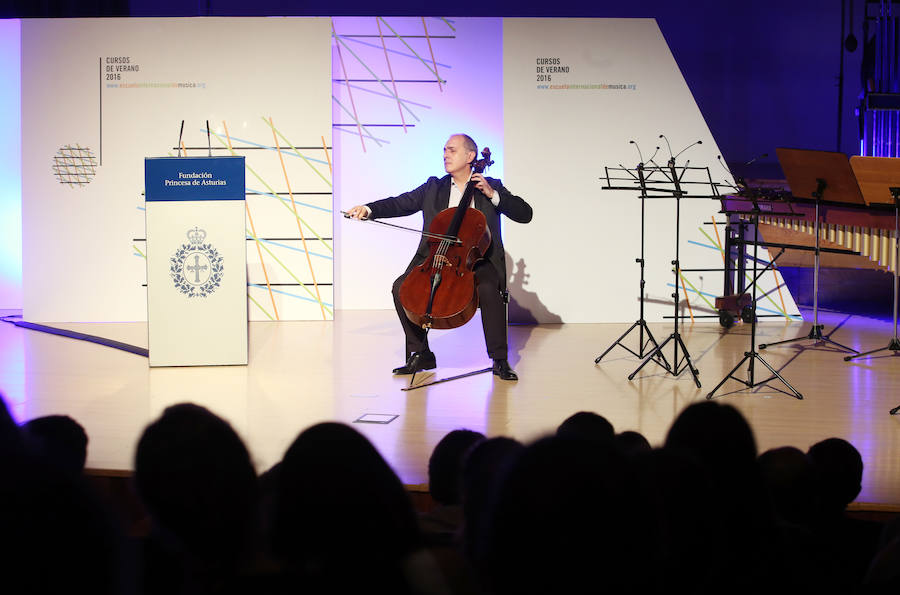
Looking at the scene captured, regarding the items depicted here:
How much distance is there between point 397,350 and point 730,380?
7.25 feet

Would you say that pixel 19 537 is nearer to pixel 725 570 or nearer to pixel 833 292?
pixel 725 570

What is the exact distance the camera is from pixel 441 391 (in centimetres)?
458

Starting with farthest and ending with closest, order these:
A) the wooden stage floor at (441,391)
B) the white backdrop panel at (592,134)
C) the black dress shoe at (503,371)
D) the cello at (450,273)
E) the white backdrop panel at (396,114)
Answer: the white backdrop panel at (396,114), the white backdrop panel at (592,134), the black dress shoe at (503,371), the cello at (450,273), the wooden stage floor at (441,391)

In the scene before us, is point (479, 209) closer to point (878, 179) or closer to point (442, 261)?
point (442, 261)

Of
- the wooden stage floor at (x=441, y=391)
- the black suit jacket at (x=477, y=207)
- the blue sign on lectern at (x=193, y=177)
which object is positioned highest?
the blue sign on lectern at (x=193, y=177)

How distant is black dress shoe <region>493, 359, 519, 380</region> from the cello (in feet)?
1.35

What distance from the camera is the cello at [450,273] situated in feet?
15.3

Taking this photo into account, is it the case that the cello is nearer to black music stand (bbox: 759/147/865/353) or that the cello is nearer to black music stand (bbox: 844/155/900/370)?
black music stand (bbox: 759/147/865/353)

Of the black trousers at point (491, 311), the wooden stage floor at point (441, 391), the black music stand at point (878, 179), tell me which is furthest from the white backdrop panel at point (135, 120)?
the black music stand at point (878, 179)

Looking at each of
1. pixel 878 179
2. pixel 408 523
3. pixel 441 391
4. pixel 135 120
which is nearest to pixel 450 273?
pixel 441 391

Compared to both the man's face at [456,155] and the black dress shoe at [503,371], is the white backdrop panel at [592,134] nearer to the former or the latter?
the man's face at [456,155]

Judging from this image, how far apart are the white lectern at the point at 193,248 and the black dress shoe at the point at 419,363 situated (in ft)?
3.45

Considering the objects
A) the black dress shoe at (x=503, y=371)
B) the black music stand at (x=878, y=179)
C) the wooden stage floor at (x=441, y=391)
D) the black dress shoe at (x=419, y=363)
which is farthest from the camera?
the black music stand at (x=878, y=179)

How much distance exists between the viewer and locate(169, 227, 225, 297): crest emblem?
17.0ft
